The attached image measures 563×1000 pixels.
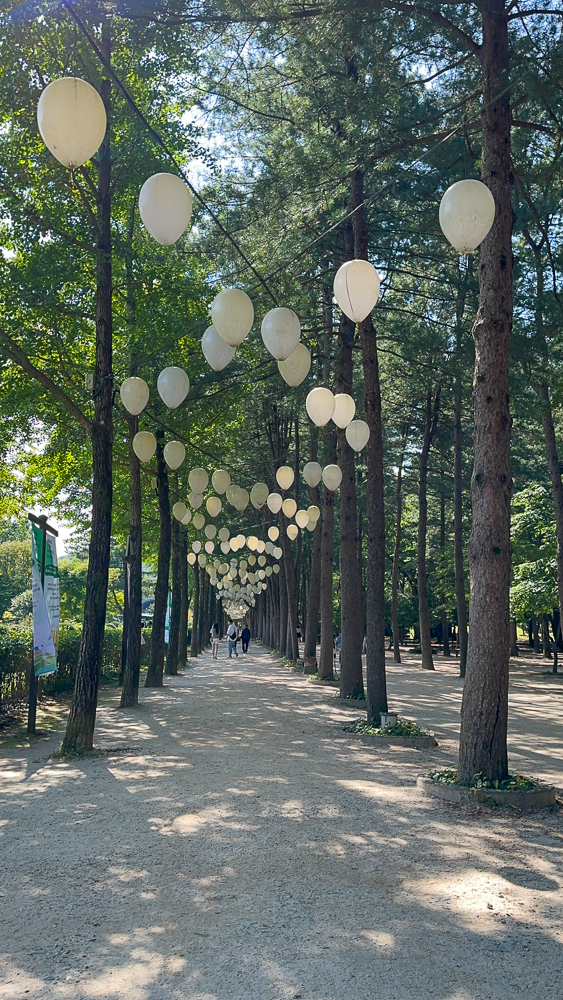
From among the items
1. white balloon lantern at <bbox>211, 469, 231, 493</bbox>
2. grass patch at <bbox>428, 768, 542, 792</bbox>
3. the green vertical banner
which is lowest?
grass patch at <bbox>428, 768, 542, 792</bbox>

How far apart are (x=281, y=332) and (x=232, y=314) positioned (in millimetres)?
612

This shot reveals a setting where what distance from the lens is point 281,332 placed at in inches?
303

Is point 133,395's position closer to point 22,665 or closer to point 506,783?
point 22,665

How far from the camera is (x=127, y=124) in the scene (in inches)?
459

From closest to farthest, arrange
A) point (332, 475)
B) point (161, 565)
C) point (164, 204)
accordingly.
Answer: point (164, 204) < point (332, 475) < point (161, 565)

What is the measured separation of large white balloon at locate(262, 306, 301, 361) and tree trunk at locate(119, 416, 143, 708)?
846cm

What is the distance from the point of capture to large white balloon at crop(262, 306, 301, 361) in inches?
303

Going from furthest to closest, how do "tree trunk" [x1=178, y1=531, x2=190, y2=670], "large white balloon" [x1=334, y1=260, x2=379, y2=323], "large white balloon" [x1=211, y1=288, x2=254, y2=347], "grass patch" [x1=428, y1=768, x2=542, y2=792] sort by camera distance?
"tree trunk" [x1=178, y1=531, x2=190, y2=670] < "grass patch" [x1=428, y1=768, x2=542, y2=792] < "large white balloon" [x1=211, y1=288, x2=254, y2=347] < "large white balloon" [x1=334, y1=260, x2=379, y2=323]

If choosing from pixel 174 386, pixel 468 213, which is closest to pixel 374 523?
pixel 174 386

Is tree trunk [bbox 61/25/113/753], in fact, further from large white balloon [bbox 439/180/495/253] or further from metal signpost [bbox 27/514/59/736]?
large white balloon [bbox 439/180/495/253]

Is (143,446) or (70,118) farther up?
(70,118)

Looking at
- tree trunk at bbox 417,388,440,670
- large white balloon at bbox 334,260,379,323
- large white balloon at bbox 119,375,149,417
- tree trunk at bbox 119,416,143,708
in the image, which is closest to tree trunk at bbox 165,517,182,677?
tree trunk at bbox 119,416,143,708

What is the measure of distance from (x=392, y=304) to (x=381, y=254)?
9.92ft

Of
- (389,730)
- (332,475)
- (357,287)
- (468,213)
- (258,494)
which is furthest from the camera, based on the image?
(258,494)
